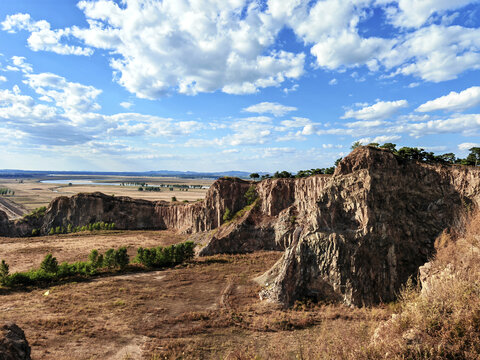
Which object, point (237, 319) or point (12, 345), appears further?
point (237, 319)

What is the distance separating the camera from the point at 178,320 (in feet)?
88.4

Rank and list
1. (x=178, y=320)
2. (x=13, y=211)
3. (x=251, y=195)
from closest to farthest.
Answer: (x=178, y=320) < (x=251, y=195) < (x=13, y=211)

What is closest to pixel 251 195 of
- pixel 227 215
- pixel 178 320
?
pixel 227 215

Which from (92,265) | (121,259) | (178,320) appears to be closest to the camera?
(178,320)

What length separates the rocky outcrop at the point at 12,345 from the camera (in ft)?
42.9

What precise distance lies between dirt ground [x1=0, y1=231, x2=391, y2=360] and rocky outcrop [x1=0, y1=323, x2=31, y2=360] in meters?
2.82

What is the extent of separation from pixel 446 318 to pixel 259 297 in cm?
2392

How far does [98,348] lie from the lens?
2177cm

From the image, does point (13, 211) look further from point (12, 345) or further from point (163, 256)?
point (12, 345)

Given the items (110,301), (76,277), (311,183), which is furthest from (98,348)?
(311,183)

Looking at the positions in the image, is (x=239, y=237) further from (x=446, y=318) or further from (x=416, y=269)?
(x=446, y=318)

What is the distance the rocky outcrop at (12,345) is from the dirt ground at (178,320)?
2818 mm

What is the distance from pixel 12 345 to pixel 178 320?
15.9 meters

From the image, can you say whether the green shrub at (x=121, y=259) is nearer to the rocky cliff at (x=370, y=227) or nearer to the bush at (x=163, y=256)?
the bush at (x=163, y=256)
